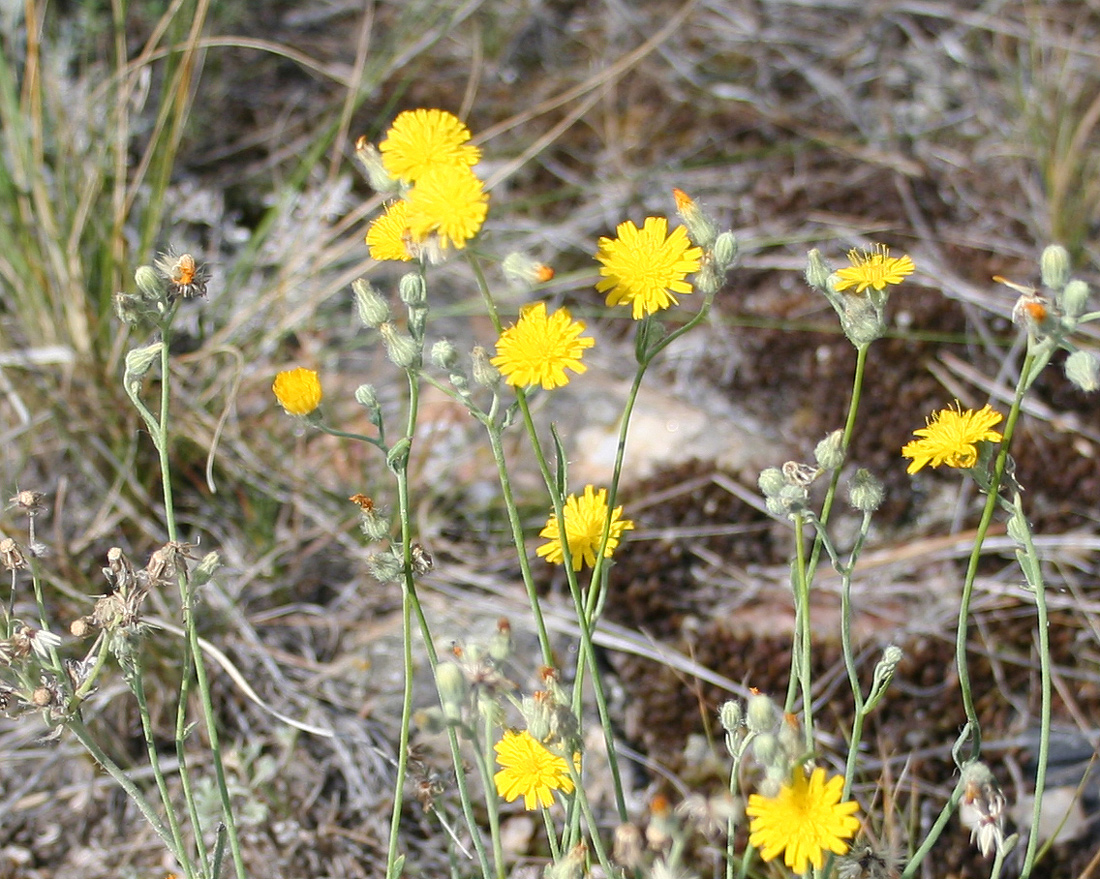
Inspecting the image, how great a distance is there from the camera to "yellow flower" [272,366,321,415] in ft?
4.14

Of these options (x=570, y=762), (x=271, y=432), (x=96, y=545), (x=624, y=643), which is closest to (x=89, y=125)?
(x=271, y=432)

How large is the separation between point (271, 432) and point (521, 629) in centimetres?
78

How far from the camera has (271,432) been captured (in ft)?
8.65

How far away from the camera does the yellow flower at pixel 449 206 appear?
1.11m

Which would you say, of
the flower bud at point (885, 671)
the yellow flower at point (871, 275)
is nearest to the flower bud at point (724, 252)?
the yellow flower at point (871, 275)

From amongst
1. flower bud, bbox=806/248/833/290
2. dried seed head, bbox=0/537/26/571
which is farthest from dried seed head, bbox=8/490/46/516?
flower bud, bbox=806/248/833/290

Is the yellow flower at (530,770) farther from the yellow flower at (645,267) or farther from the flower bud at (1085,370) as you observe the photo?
the flower bud at (1085,370)

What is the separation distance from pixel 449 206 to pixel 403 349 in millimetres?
188

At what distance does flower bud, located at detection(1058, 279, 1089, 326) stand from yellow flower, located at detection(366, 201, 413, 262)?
2.40ft

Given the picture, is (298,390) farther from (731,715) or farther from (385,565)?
(731,715)

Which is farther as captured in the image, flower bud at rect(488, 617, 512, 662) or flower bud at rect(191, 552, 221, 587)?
flower bud at rect(191, 552, 221, 587)

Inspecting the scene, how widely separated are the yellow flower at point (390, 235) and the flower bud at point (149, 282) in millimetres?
255

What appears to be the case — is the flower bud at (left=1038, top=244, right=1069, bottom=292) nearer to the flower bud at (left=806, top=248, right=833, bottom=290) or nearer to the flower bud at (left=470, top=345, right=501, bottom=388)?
the flower bud at (left=806, top=248, right=833, bottom=290)

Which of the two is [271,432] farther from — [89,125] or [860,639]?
[860,639]
